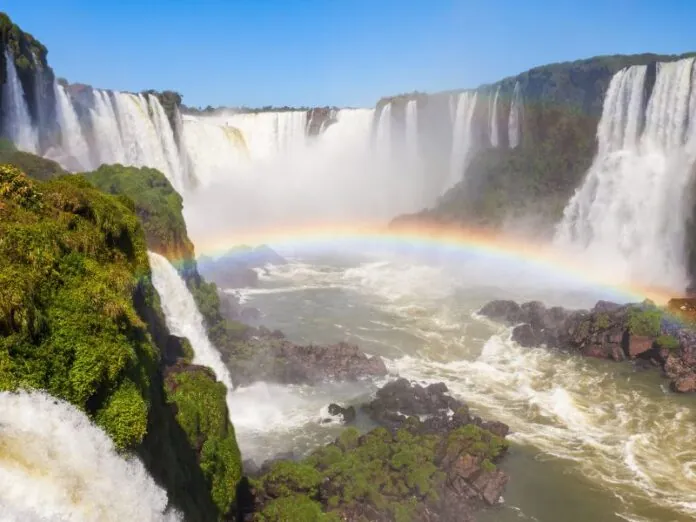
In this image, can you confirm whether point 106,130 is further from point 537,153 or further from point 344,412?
point 537,153

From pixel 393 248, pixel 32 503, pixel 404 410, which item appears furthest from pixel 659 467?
pixel 393 248

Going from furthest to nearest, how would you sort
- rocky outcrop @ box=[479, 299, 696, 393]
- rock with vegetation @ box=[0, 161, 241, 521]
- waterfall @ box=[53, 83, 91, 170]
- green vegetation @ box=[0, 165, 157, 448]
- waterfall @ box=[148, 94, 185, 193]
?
waterfall @ box=[148, 94, 185, 193], waterfall @ box=[53, 83, 91, 170], rocky outcrop @ box=[479, 299, 696, 393], rock with vegetation @ box=[0, 161, 241, 521], green vegetation @ box=[0, 165, 157, 448]

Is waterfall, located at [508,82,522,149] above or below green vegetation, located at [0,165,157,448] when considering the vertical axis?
above

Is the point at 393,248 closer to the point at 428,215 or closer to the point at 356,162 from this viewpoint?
→ the point at 428,215

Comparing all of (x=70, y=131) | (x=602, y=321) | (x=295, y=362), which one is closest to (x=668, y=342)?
(x=602, y=321)

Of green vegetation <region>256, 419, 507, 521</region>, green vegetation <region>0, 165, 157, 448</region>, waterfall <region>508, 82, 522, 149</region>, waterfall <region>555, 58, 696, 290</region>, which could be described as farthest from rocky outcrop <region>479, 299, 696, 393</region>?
waterfall <region>508, 82, 522, 149</region>

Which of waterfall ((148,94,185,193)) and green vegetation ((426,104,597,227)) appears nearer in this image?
waterfall ((148,94,185,193))

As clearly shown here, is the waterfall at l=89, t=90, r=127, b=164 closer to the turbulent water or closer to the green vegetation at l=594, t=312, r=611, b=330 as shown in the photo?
the turbulent water
